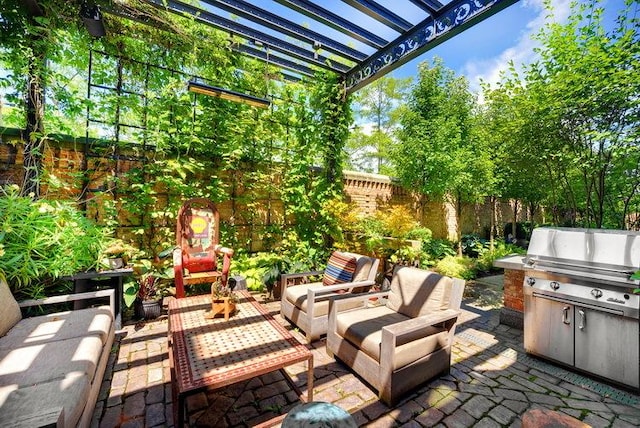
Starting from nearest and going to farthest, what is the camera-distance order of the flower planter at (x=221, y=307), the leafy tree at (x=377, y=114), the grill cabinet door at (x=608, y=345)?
the grill cabinet door at (x=608, y=345)
the flower planter at (x=221, y=307)
the leafy tree at (x=377, y=114)

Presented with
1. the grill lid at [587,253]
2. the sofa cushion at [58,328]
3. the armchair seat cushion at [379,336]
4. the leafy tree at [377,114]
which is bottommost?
the armchair seat cushion at [379,336]

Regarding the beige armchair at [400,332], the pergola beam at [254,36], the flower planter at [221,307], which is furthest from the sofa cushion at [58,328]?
the pergola beam at [254,36]

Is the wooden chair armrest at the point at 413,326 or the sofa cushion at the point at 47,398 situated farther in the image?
the wooden chair armrest at the point at 413,326

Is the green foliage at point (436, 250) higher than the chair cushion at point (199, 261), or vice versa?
the chair cushion at point (199, 261)

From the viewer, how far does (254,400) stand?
219 cm

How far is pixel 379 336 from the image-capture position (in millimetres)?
2295

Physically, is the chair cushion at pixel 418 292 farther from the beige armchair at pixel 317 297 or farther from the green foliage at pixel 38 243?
the green foliage at pixel 38 243

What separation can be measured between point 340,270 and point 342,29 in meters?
3.41

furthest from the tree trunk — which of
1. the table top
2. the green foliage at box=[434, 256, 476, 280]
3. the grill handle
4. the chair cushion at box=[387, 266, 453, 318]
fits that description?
the green foliage at box=[434, 256, 476, 280]

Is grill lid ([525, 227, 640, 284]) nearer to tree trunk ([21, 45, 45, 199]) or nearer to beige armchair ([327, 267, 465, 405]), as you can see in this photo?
beige armchair ([327, 267, 465, 405])

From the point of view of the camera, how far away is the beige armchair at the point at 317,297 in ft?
9.97

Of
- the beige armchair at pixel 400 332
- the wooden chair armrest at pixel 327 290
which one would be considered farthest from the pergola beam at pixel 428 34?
the wooden chair armrest at pixel 327 290

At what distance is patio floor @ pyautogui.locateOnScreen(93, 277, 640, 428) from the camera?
6.56ft

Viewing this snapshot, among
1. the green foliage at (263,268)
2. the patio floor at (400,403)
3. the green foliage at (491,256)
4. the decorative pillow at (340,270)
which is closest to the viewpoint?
the patio floor at (400,403)
